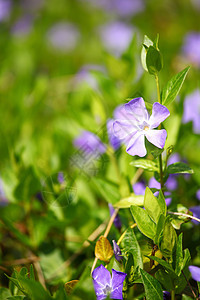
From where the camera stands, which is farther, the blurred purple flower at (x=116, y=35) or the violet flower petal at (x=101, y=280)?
the blurred purple flower at (x=116, y=35)

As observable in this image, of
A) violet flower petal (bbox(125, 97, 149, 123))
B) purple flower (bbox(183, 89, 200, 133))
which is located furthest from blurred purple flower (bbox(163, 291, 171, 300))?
purple flower (bbox(183, 89, 200, 133))

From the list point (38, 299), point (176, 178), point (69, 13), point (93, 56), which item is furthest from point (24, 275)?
point (69, 13)

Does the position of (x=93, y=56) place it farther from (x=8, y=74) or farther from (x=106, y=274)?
(x=106, y=274)

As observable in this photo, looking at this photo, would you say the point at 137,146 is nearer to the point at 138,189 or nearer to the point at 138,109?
the point at 138,109

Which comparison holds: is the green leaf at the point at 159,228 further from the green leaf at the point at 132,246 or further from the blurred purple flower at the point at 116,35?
the blurred purple flower at the point at 116,35

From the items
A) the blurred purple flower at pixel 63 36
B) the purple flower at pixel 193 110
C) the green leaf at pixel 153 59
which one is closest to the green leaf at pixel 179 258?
the green leaf at pixel 153 59

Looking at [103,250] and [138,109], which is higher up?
[138,109]

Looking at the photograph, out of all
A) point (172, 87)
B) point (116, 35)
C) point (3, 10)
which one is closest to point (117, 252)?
point (172, 87)
